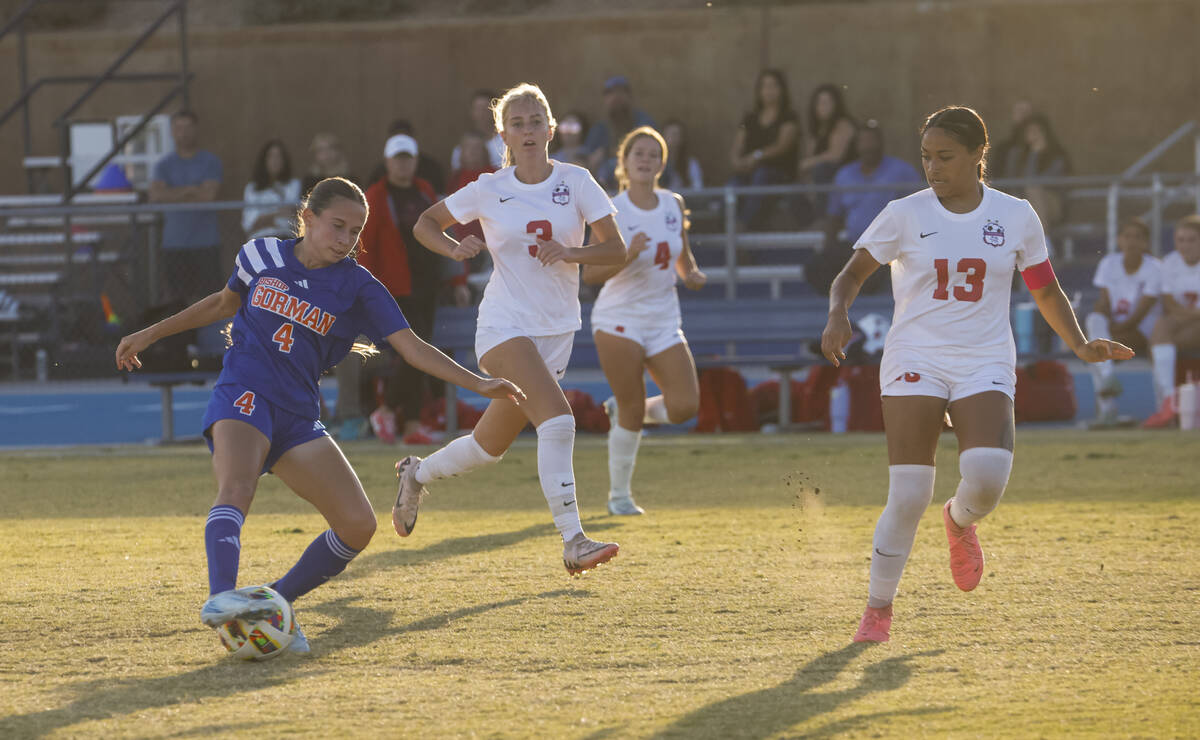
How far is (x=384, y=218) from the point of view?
43.2 feet

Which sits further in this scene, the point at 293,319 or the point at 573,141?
the point at 573,141

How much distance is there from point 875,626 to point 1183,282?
30.6ft

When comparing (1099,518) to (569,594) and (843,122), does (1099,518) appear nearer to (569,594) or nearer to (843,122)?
(569,594)

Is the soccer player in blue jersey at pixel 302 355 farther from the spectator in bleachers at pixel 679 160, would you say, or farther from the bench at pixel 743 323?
the spectator in bleachers at pixel 679 160

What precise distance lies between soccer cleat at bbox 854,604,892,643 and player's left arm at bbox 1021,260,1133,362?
1.16 m

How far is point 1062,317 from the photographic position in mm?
5836

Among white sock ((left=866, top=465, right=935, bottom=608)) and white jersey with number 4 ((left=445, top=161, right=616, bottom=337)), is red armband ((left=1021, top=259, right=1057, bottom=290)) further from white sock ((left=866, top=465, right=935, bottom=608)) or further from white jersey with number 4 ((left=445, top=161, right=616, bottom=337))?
white jersey with number 4 ((left=445, top=161, right=616, bottom=337))

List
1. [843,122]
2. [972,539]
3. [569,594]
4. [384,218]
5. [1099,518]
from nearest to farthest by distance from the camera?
[972,539]
[569,594]
[1099,518]
[384,218]
[843,122]

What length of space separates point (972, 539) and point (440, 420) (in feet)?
29.1

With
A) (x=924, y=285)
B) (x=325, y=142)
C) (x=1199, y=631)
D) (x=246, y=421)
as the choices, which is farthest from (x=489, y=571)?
(x=325, y=142)

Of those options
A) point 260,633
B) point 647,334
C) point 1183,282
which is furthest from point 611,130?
point 260,633

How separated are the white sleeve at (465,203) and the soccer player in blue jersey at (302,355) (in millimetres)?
1490

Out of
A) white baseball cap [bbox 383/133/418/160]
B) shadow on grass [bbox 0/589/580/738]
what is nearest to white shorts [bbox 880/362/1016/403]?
shadow on grass [bbox 0/589/580/738]

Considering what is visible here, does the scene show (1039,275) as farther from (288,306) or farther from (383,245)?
(383,245)
